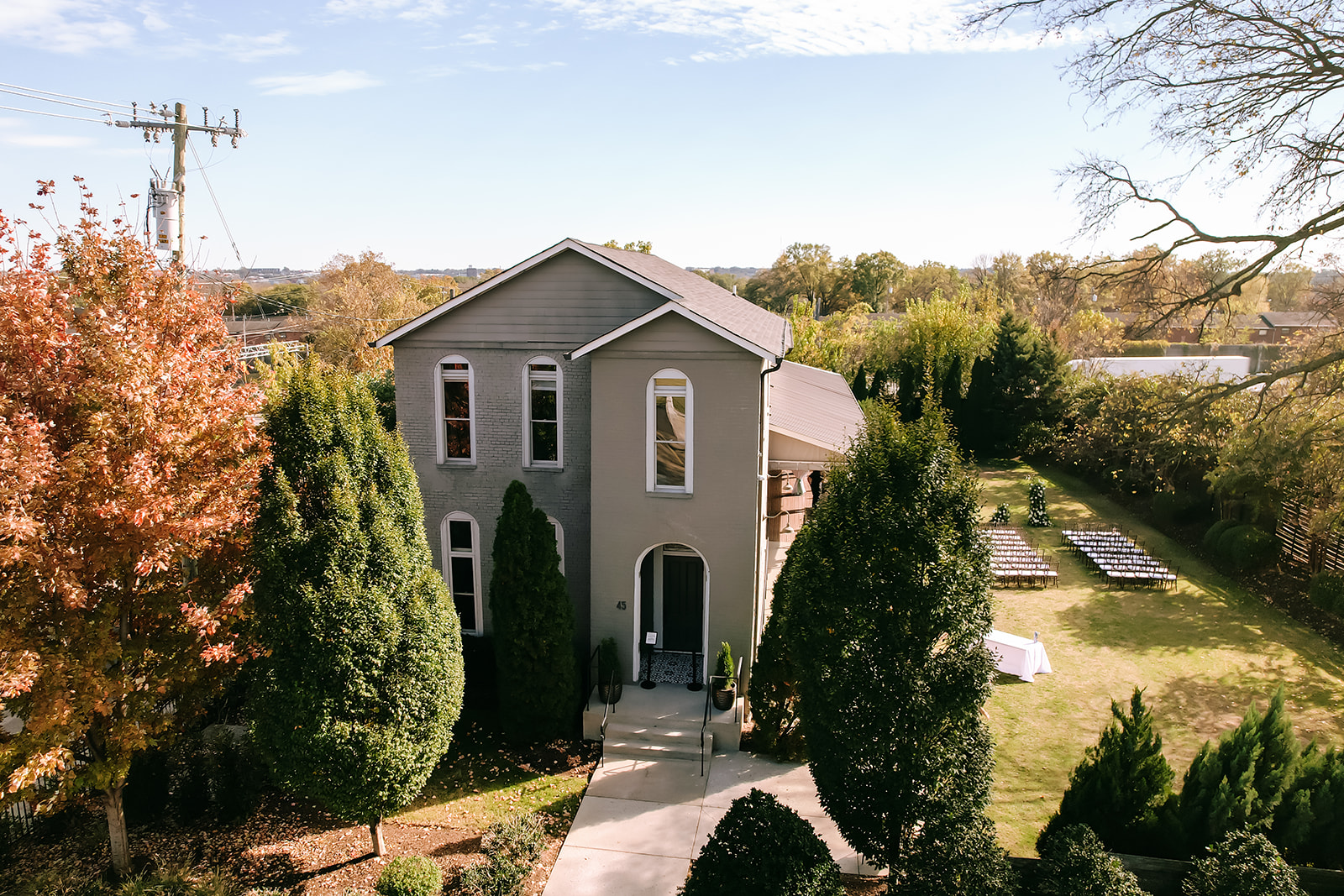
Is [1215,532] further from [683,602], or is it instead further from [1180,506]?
[683,602]

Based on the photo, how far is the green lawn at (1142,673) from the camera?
14281 millimetres

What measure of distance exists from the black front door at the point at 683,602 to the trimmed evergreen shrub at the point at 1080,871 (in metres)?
7.86

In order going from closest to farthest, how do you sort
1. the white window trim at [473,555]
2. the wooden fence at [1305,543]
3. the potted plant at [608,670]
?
the potted plant at [608,670]
the white window trim at [473,555]
the wooden fence at [1305,543]

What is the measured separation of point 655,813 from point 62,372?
1021cm

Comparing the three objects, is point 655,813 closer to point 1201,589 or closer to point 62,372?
point 62,372

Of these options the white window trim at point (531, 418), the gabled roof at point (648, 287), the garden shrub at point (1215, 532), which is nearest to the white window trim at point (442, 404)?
the white window trim at point (531, 418)

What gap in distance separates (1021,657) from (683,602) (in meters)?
8.06

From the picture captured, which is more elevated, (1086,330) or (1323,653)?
(1086,330)

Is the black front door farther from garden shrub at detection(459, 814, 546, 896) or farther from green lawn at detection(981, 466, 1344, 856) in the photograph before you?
green lawn at detection(981, 466, 1344, 856)

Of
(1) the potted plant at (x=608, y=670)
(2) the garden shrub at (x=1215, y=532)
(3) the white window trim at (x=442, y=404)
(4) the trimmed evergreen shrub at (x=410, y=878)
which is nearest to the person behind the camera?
(4) the trimmed evergreen shrub at (x=410, y=878)

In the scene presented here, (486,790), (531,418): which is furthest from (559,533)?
(486,790)

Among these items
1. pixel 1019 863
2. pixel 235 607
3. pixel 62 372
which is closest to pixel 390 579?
pixel 235 607

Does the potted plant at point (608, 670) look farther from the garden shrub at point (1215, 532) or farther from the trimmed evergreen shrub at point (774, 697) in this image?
the garden shrub at point (1215, 532)

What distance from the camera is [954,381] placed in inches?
1709
